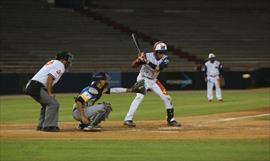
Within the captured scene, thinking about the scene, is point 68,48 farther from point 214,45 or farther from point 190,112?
point 190,112

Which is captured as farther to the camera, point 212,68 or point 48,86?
point 212,68

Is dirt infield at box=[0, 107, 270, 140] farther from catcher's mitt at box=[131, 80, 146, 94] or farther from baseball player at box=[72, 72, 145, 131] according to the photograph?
catcher's mitt at box=[131, 80, 146, 94]

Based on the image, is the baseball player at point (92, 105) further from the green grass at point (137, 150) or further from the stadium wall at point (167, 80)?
the stadium wall at point (167, 80)

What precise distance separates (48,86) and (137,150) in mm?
3283

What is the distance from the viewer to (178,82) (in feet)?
124

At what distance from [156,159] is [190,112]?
35.3 feet

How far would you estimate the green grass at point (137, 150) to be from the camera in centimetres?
1023

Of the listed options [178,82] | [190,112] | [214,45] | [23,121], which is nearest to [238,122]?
[190,112]

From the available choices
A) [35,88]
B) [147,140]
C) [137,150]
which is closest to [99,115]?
[35,88]

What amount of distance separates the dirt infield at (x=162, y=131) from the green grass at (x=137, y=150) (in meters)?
0.83

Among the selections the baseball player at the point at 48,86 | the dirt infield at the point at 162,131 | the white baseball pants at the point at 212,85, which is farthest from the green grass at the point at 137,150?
the white baseball pants at the point at 212,85

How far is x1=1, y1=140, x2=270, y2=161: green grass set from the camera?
1023cm

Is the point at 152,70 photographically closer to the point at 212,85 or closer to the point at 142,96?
the point at 142,96

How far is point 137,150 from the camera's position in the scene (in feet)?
36.7
